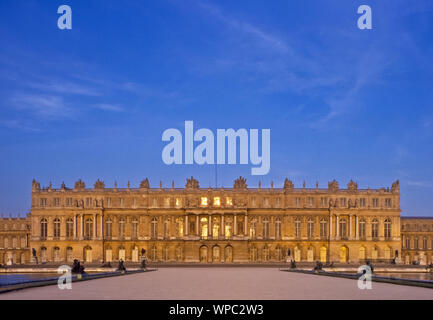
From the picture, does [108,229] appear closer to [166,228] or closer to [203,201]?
[166,228]

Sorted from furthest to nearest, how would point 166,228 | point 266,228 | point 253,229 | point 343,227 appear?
point 343,227 < point 166,228 < point 266,228 < point 253,229

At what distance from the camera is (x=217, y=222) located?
9806 cm

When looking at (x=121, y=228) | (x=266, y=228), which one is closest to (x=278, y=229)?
(x=266, y=228)

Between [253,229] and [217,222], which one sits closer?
[217,222]

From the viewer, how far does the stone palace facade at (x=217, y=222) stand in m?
98.6

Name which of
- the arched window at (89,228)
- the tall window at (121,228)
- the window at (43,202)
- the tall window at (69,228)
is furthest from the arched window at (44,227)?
the tall window at (121,228)

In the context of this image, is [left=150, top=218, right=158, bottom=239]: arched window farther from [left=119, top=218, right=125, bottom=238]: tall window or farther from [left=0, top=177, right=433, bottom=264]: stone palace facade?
[left=119, top=218, right=125, bottom=238]: tall window

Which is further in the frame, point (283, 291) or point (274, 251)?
point (274, 251)

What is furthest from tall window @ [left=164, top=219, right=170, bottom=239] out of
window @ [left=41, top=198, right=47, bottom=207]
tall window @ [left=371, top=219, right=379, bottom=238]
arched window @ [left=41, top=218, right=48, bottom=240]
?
tall window @ [left=371, top=219, right=379, bottom=238]

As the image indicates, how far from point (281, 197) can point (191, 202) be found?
14.4m

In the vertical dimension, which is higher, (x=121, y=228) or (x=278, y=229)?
(x=121, y=228)
